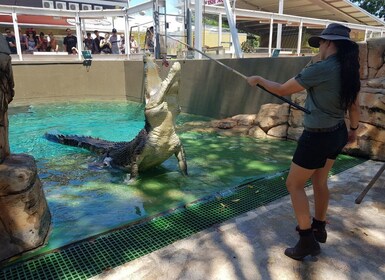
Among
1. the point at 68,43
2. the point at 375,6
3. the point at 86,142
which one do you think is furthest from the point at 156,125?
the point at 375,6

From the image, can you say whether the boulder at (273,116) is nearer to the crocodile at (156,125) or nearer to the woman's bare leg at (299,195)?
the crocodile at (156,125)

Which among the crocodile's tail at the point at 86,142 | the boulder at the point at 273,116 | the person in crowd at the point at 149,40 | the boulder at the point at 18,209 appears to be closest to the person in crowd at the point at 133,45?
the person in crowd at the point at 149,40

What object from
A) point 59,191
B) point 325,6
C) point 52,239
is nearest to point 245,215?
point 52,239

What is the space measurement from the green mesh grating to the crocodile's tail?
103 inches

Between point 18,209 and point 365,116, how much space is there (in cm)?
502

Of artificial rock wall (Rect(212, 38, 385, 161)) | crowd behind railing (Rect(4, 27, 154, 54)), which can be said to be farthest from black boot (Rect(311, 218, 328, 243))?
crowd behind railing (Rect(4, 27, 154, 54))

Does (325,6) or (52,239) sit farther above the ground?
(325,6)

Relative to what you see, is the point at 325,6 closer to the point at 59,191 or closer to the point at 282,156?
the point at 282,156

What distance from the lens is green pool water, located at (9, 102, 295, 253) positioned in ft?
10.9

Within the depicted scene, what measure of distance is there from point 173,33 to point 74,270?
407 inches

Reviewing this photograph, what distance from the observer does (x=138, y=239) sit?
275 cm

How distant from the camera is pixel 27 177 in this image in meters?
2.51

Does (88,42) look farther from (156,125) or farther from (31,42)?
(156,125)

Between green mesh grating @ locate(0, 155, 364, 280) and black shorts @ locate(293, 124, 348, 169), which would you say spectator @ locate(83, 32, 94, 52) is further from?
black shorts @ locate(293, 124, 348, 169)
